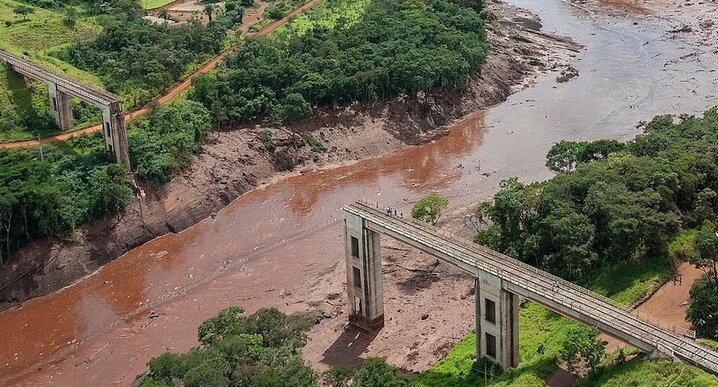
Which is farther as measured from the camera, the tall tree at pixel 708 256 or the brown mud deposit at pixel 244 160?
the brown mud deposit at pixel 244 160

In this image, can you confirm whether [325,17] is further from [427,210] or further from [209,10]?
[427,210]

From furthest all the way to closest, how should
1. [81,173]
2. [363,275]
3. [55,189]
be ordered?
1. [81,173]
2. [55,189]
3. [363,275]

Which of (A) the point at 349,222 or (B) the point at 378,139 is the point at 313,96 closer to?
(B) the point at 378,139

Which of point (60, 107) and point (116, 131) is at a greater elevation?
point (60, 107)

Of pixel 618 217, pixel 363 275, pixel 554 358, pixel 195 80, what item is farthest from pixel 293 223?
pixel 554 358

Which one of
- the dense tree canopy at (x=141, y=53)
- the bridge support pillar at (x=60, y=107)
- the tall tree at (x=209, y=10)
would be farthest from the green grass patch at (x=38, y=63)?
the tall tree at (x=209, y=10)

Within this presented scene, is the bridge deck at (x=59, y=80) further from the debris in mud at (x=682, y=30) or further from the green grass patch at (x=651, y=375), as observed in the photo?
the debris in mud at (x=682, y=30)
